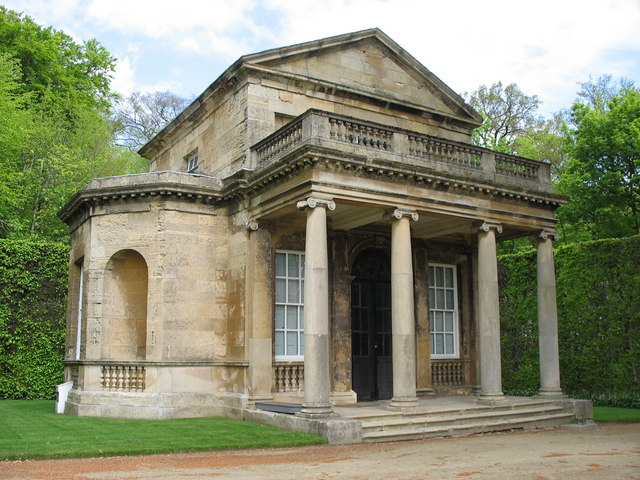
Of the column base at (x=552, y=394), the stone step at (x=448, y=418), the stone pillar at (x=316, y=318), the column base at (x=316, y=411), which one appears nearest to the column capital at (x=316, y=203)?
the stone pillar at (x=316, y=318)

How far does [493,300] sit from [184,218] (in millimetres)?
7302

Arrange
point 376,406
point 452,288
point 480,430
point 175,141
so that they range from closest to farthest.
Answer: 1. point 480,430
2. point 376,406
3. point 452,288
4. point 175,141

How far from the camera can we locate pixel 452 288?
59.1 ft

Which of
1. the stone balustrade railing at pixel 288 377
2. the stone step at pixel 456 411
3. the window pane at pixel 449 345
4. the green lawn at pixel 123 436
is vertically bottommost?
the green lawn at pixel 123 436

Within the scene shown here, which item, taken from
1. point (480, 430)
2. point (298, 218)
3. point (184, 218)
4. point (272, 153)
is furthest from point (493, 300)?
point (184, 218)

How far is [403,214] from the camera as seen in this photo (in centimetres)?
1314

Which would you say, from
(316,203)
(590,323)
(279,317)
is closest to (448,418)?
(279,317)

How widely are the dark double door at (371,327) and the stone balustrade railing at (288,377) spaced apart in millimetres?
1674

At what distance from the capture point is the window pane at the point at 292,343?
14695mm

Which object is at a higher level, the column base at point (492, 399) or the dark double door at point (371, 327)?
the dark double door at point (371, 327)

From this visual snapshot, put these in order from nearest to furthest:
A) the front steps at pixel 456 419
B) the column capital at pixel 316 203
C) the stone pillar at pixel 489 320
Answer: the front steps at pixel 456 419
the column capital at pixel 316 203
the stone pillar at pixel 489 320

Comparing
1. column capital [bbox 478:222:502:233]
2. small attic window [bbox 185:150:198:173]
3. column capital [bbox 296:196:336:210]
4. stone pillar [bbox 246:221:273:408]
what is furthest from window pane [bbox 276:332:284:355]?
small attic window [bbox 185:150:198:173]

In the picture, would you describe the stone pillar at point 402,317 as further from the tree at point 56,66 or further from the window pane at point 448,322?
the tree at point 56,66

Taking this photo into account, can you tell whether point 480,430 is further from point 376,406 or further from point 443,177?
point 443,177
